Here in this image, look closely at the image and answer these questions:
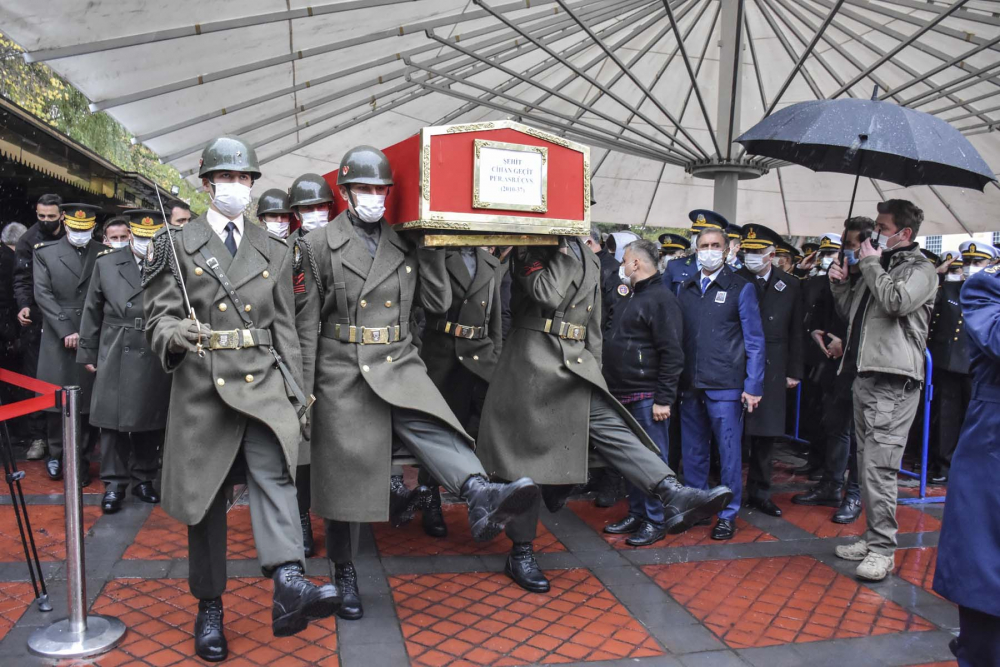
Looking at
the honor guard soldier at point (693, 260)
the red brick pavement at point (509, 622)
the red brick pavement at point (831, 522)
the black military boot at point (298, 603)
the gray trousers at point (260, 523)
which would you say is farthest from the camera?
the honor guard soldier at point (693, 260)

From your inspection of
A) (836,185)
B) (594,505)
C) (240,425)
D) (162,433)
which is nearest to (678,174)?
(836,185)

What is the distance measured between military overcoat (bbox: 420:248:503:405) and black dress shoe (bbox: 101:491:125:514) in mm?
2311

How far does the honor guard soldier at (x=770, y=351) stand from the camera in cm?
589

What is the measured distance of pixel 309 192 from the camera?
5355 millimetres

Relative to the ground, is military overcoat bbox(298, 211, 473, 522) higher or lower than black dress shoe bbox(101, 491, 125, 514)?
higher

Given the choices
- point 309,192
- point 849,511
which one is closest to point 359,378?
point 309,192

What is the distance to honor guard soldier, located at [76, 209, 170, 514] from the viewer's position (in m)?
5.49

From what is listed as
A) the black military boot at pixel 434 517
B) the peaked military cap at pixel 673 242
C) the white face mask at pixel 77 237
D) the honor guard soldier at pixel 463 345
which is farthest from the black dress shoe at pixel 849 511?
the white face mask at pixel 77 237

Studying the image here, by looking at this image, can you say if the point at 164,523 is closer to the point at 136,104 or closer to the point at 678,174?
the point at 136,104

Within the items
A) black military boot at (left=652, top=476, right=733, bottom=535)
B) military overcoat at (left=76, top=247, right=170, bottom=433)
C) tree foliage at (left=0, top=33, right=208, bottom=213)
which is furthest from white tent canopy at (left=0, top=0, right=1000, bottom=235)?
tree foliage at (left=0, top=33, right=208, bottom=213)

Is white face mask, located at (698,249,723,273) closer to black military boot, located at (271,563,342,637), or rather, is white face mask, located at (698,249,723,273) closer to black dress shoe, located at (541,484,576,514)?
black dress shoe, located at (541,484,576,514)

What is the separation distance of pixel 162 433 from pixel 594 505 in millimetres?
3142

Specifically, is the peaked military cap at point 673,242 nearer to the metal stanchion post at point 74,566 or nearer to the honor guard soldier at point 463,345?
the honor guard soldier at point 463,345

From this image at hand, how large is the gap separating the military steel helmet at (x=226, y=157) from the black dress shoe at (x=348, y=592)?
197cm
